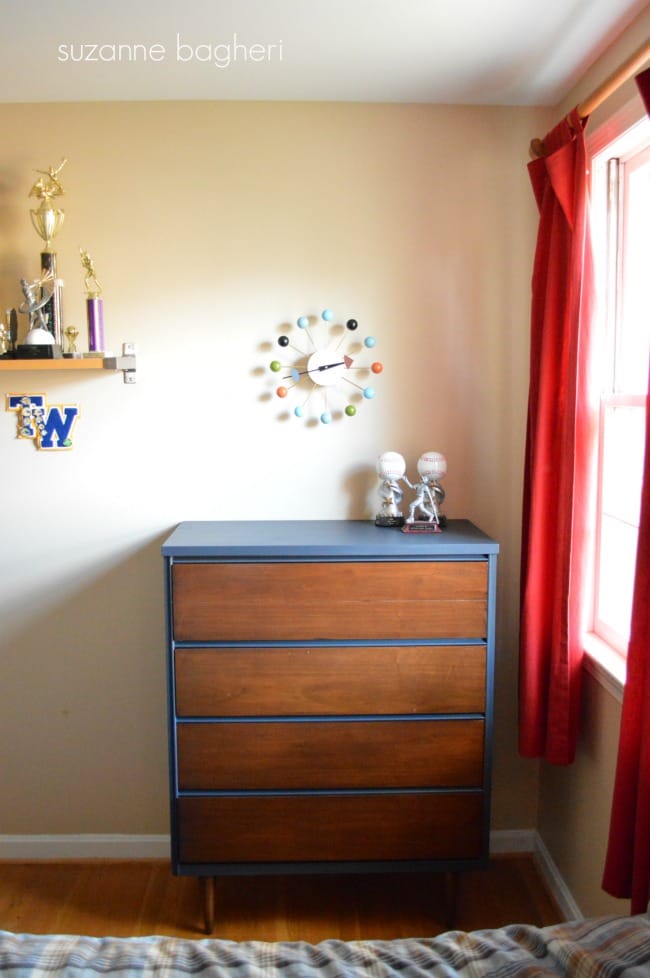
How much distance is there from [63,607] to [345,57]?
1863 millimetres

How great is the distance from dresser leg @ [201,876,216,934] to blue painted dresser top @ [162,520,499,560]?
0.95m

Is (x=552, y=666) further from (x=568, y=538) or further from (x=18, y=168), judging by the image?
(x=18, y=168)

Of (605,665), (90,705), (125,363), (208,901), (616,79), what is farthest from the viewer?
(90,705)

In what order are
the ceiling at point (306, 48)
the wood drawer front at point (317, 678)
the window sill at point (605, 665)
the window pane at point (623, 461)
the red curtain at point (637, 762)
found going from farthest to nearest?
the wood drawer front at point (317, 678)
the window pane at point (623, 461)
the window sill at point (605, 665)
the ceiling at point (306, 48)
the red curtain at point (637, 762)

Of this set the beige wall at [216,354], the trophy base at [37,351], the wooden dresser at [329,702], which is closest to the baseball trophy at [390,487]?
the beige wall at [216,354]

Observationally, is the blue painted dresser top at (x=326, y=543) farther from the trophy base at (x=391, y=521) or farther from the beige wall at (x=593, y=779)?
the beige wall at (x=593, y=779)

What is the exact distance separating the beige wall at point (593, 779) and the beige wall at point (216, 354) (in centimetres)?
32

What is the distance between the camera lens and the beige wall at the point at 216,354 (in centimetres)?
251

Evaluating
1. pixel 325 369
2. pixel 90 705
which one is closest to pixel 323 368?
pixel 325 369

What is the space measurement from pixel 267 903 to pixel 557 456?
5.23 feet

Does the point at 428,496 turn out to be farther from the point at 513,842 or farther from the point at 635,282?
the point at 513,842

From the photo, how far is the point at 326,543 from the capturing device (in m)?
2.19

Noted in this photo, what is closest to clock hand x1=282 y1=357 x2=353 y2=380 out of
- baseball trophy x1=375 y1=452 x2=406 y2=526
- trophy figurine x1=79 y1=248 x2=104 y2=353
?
baseball trophy x1=375 y1=452 x2=406 y2=526

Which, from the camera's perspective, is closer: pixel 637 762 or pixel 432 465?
pixel 637 762
